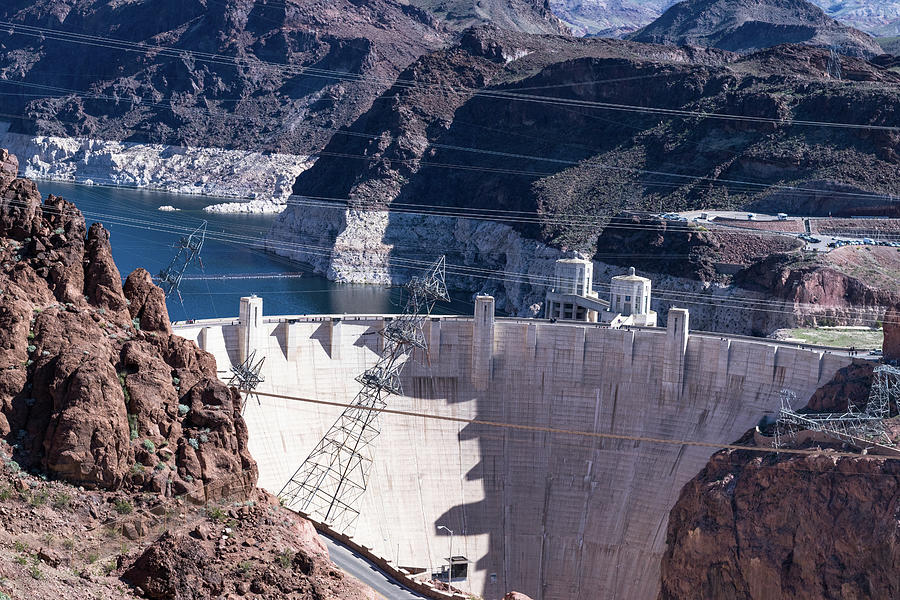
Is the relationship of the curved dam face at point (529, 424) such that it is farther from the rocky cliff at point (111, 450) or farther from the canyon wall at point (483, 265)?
the canyon wall at point (483, 265)

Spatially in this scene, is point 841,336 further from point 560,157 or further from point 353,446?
point 560,157

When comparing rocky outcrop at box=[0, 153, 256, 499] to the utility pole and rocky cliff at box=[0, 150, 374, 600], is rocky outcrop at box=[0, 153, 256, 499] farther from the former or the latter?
the utility pole

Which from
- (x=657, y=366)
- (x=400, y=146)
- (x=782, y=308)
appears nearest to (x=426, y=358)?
(x=657, y=366)

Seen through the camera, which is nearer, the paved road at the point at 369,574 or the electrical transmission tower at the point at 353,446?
the paved road at the point at 369,574

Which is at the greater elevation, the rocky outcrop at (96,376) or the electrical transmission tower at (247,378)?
the rocky outcrop at (96,376)

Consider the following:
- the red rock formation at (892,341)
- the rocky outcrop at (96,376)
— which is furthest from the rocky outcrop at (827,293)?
the rocky outcrop at (96,376)

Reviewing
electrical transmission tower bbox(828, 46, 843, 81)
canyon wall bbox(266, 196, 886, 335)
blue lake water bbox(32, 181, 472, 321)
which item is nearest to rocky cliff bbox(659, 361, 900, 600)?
canyon wall bbox(266, 196, 886, 335)

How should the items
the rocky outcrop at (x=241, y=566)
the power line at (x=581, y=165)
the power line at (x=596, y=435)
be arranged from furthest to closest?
the power line at (x=581, y=165)
the power line at (x=596, y=435)
the rocky outcrop at (x=241, y=566)
